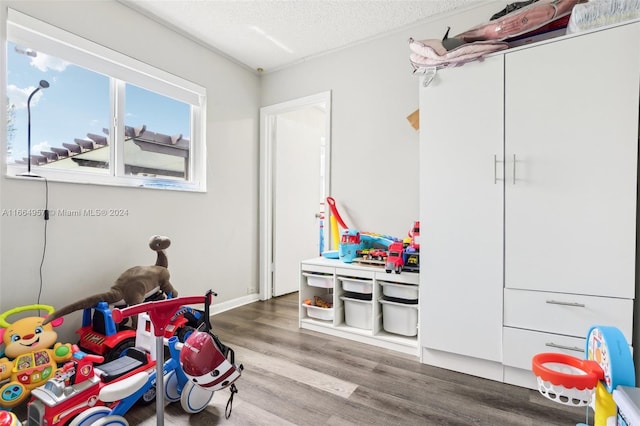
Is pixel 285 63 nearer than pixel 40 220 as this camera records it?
No

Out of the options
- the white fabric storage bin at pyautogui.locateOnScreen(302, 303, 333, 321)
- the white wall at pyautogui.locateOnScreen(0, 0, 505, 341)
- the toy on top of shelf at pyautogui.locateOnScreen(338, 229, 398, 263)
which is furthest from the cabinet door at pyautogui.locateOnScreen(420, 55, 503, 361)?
the white fabric storage bin at pyautogui.locateOnScreen(302, 303, 333, 321)

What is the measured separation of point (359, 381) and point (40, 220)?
6.88 ft

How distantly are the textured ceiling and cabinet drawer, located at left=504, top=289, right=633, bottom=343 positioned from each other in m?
2.09

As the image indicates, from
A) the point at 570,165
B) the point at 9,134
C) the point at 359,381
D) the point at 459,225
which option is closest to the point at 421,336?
the point at 359,381

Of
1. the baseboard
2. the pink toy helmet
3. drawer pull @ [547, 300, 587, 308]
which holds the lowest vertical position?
the baseboard

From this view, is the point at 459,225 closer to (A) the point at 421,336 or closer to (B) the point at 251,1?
(A) the point at 421,336

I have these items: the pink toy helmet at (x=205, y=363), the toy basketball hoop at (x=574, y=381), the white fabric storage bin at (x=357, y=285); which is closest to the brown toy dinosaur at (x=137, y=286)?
the pink toy helmet at (x=205, y=363)

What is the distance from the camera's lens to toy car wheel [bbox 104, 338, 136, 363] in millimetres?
1683

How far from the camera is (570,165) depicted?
1578 mm

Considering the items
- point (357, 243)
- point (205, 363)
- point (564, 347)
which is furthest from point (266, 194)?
point (564, 347)

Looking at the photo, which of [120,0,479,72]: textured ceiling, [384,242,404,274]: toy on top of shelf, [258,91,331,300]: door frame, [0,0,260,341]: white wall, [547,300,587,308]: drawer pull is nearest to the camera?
[547,300,587,308]: drawer pull

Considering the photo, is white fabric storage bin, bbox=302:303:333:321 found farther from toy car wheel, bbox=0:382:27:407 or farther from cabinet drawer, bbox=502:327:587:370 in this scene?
toy car wheel, bbox=0:382:27:407

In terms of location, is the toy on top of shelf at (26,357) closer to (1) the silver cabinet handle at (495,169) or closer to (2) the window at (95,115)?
(2) the window at (95,115)

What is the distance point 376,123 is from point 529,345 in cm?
193
